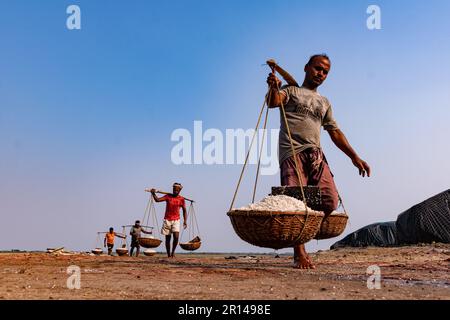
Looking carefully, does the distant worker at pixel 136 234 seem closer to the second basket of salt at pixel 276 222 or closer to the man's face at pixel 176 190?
the man's face at pixel 176 190

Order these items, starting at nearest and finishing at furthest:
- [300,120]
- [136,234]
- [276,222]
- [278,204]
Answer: [276,222] → [278,204] → [300,120] → [136,234]

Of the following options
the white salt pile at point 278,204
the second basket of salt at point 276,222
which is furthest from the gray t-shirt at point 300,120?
the second basket of salt at point 276,222

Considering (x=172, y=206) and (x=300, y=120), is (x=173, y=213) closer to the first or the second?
(x=172, y=206)

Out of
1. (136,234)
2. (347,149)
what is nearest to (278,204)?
(347,149)

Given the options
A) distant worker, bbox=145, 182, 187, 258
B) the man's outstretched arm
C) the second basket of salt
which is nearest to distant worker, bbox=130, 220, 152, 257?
distant worker, bbox=145, 182, 187, 258

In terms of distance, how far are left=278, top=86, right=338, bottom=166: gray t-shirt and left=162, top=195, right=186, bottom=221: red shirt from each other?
529cm

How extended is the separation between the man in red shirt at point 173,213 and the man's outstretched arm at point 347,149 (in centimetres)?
530

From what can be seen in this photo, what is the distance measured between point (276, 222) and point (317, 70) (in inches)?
102

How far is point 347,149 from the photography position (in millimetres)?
6902

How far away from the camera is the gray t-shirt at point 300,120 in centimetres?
635

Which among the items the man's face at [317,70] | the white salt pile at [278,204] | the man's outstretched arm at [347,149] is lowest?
the white salt pile at [278,204]

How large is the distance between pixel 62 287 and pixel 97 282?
18.1 inches

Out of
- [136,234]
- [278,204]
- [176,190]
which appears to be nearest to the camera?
[278,204]
